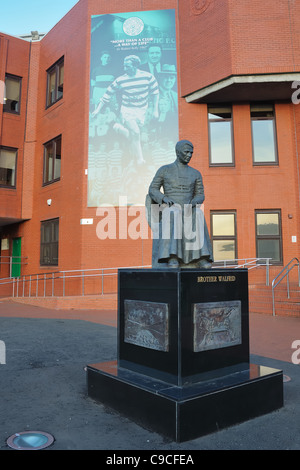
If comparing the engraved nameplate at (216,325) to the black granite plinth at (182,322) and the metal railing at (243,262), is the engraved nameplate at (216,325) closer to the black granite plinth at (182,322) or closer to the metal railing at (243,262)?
the black granite plinth at (182,322)

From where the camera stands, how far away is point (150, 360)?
373 cm

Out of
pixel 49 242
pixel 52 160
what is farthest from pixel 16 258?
pixel 52 160

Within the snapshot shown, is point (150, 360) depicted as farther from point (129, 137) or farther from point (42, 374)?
point (129, 137)

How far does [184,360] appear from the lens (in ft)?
11.1

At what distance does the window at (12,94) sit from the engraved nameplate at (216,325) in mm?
17176

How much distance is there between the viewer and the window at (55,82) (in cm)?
1705

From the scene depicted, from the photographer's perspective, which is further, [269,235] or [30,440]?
[269,235]

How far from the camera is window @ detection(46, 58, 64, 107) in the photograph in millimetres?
17047

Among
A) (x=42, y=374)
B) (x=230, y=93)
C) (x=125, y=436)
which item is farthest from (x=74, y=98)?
(x=125, y=436)

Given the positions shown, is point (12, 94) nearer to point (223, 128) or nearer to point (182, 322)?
point (223, 128)

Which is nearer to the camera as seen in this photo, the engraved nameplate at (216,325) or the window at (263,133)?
the engraved nameplate at (216,325)

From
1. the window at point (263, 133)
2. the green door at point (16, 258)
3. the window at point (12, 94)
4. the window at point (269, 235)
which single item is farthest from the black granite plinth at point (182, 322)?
the window at point (12, 94)

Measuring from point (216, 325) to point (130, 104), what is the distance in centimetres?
1235

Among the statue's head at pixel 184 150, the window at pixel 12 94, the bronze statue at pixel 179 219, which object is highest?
the window at pixel 12 94
